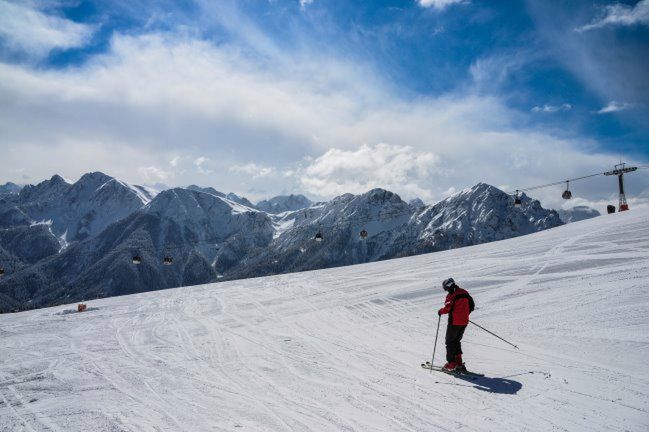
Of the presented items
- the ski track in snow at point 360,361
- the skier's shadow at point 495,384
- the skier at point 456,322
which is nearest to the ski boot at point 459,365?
the skier at point 456,322

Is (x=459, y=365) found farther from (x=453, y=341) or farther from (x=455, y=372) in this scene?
(x=453, y=341)

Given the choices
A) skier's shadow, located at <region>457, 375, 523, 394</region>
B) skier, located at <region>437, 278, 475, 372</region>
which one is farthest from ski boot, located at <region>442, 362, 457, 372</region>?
skier's shadow, located at <region>457, 375, 523, 394</region>

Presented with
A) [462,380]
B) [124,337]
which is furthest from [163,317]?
[462,380]

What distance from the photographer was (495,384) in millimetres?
8094

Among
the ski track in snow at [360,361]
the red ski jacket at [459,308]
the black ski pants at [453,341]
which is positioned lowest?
the ski track in snow at [360,361]

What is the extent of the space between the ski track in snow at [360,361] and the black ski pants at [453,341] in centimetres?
53

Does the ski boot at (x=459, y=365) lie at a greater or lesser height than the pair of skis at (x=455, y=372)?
greater

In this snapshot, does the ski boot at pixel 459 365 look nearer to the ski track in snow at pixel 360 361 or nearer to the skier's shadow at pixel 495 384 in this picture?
the skier's shadow at pixel 495 384

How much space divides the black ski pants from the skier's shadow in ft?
1.71

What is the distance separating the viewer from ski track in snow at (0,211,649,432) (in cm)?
686

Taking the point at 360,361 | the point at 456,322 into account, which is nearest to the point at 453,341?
the point at 456,322

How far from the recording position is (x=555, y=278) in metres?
16.0

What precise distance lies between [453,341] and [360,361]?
92.0 inches

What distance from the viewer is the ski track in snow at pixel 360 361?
686 centimetres
